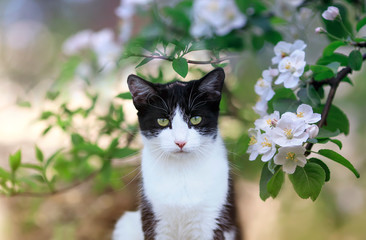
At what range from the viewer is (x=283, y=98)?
834 millimetres

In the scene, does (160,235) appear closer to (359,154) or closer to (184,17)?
(184,17)

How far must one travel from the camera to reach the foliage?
731 millimetres

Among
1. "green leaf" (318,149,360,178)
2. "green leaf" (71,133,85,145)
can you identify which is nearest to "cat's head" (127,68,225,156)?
"green leaf" (318,149,360,178)

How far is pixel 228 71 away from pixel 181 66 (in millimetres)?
443

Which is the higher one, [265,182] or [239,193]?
[265,182]

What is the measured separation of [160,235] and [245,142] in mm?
262

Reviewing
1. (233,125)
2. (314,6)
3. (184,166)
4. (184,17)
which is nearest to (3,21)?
(184,17)

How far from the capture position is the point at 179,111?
2.51ft

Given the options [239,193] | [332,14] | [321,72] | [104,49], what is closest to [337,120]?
[321,72]

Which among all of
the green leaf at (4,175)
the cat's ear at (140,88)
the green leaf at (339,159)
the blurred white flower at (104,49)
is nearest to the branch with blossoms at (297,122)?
the green leaf at (339,159)

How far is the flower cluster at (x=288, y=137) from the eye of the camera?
69cm

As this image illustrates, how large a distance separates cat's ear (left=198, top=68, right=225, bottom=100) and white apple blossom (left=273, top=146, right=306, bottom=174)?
0.16 metres

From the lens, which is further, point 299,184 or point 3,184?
point 3,184

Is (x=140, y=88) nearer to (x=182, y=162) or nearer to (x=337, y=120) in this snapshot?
(x=182, y=162)
